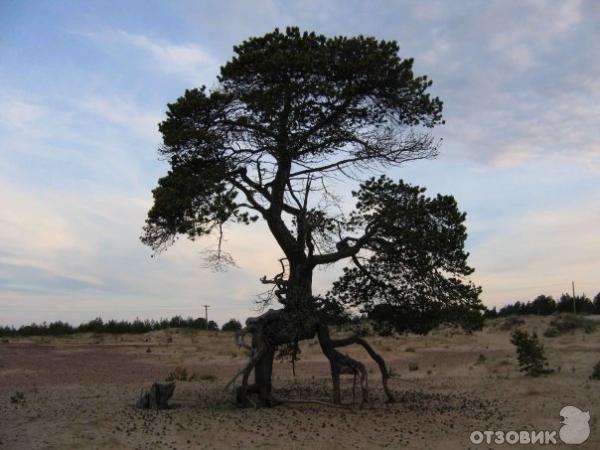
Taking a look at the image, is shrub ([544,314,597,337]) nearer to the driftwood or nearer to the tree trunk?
the tree trunk

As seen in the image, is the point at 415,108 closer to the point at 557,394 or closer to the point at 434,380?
the point at 557,394

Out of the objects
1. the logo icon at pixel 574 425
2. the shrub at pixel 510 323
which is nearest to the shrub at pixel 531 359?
the logo icon at pixel 574 425

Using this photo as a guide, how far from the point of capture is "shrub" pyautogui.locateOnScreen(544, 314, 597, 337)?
32.2m

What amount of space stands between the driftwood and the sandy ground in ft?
1.23

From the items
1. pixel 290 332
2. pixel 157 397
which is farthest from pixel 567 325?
pixel 157 397

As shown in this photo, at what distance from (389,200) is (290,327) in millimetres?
3258

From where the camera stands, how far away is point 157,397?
12.1m

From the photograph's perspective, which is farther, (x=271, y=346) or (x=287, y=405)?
(x=287, y=405)

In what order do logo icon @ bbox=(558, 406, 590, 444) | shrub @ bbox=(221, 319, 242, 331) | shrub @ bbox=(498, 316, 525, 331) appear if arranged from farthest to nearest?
shrub @ bbox=(221, 319, 242, 331) < shrub @ bbox=(498, 316, 525, 331) < logo icon @ bbox=(558, 406, 590, 444)

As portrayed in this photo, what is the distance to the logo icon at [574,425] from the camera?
33.5 ft

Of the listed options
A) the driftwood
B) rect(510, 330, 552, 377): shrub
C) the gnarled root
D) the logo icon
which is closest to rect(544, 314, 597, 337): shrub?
rect(510, 330, 552, 377): shrub

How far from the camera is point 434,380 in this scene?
62.7 ft

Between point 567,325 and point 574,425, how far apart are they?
24.4m

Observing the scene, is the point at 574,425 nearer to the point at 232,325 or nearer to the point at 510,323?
the point at 510,323
